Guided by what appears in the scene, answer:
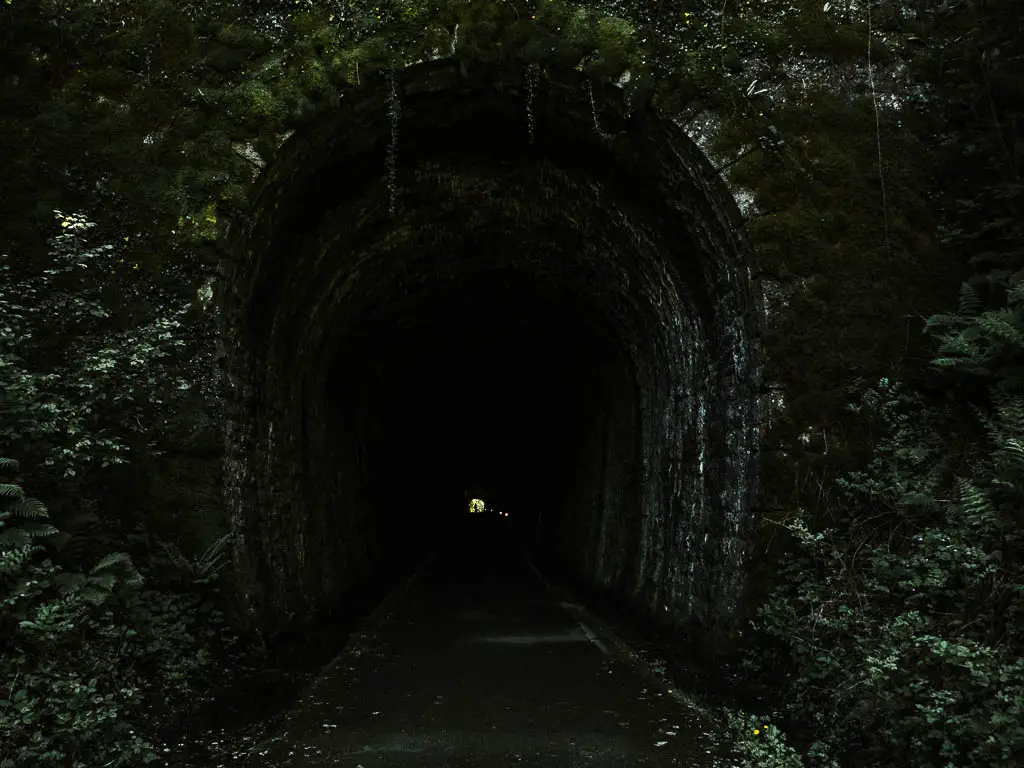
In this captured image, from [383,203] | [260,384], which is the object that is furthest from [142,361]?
[383,203]

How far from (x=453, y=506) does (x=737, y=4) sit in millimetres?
29857

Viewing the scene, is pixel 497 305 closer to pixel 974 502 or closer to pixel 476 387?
pixel 476 387

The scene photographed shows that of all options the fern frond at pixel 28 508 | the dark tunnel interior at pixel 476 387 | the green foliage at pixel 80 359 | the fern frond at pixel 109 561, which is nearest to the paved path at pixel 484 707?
the fern frond at pixel 109 561

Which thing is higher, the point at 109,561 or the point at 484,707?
the point at 109,561

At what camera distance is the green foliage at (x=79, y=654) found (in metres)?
4.79

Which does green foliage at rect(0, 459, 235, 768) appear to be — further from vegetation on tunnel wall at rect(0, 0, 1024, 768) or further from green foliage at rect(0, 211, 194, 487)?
green foliage at rect(0, 211, 194, 487)

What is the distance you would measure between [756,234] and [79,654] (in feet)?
23.1

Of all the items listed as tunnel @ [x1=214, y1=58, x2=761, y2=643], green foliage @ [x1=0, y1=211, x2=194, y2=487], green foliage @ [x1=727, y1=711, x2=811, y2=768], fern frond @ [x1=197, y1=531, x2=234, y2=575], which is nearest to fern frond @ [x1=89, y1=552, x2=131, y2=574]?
green foliage @ [x1=0, y1=211, x2=194, y2=487]

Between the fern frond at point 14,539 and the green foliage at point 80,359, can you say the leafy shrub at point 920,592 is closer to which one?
the fern frond at point 14,539

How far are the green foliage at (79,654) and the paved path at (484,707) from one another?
38.0 inches

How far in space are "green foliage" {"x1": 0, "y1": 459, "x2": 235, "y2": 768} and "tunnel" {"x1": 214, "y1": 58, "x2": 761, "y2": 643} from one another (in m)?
1.41

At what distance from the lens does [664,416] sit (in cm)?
1145

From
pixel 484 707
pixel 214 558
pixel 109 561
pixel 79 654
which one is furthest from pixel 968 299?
pixel 79 654

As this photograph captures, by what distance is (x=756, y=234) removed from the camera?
7934mm
